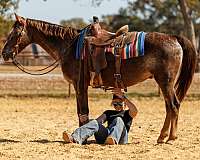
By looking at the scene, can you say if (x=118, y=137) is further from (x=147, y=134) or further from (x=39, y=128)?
(x=39, y=128)

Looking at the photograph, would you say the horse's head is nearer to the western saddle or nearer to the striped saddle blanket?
the western saddle

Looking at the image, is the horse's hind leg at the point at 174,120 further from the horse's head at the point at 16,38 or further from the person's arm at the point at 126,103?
the horse's head at the point at 16,38

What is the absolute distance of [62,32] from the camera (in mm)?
8141

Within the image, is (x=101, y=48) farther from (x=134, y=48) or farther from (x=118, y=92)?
(x=118, y=92)

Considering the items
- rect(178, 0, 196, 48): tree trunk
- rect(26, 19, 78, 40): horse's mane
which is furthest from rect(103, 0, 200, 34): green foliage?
rect(26, 19, 78, 40): horse's mane

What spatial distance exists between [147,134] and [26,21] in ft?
10.0

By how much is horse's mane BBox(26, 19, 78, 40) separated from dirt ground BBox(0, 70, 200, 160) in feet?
5.97

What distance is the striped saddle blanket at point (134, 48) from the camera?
7395 millimetres

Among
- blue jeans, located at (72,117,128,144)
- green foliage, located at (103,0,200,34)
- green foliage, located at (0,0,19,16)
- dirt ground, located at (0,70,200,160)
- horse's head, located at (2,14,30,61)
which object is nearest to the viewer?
dirt ground, located at (0,70,200,160)

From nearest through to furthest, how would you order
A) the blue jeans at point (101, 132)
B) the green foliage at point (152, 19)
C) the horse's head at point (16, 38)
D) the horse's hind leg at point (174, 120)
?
the blue jeans at point (101, 132)
the horse's hind leg at point (174, 120)
the horse's head at point (16, 38)
the green foliage at point (152, 19)

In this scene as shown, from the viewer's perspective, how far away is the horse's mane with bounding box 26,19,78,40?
8.11 metres

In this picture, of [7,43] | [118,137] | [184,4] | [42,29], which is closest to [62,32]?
[42,29]

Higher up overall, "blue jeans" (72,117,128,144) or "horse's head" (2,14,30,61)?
"horse's head" (2,14,30,61)

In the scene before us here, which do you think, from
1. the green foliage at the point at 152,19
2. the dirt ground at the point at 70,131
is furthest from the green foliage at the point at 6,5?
the green foliage at the point at 152,19
